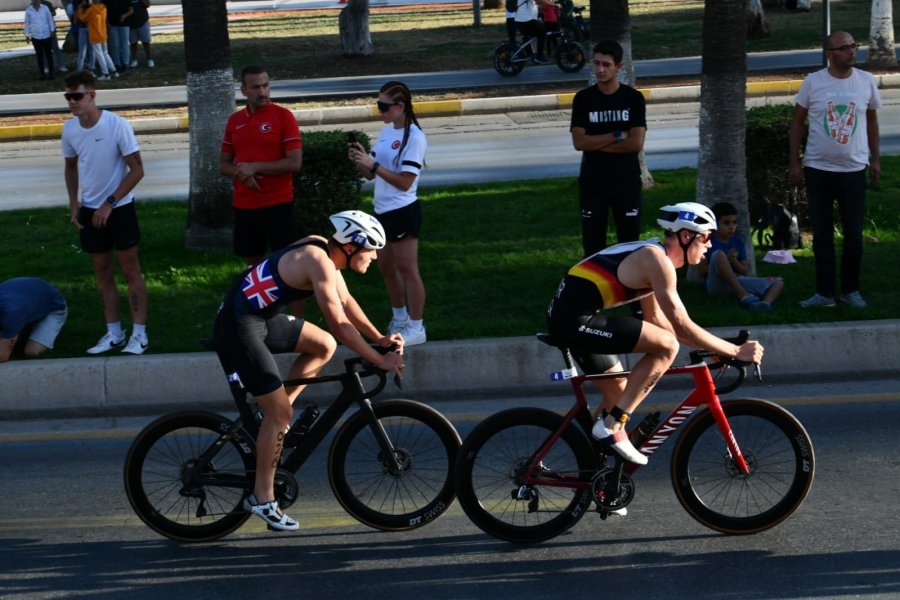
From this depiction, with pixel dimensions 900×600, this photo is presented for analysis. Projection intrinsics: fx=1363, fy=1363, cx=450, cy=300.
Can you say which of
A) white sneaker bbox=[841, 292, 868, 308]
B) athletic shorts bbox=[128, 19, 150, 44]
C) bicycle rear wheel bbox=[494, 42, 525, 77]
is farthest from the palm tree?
athletic shorts bbox=[128, 19, 150, 44]

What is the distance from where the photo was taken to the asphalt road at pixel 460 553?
6.23m

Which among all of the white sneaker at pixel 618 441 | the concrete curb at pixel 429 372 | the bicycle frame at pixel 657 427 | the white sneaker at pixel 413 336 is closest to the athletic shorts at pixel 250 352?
the bicycle frame at pixel 657 427

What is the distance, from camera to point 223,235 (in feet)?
41.1

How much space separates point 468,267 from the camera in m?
11.8

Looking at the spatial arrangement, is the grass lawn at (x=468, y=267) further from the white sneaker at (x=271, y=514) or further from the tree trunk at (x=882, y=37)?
the tree trunk at (x=882, y=37)

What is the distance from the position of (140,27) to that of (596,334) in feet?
82.4

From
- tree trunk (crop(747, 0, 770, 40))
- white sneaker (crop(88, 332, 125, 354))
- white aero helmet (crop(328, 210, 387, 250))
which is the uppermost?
tree trunk (crop(747, 0, 770, 40))

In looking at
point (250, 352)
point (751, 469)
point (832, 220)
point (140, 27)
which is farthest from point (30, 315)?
point (140, 27)

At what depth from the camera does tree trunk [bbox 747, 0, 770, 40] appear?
2970cm

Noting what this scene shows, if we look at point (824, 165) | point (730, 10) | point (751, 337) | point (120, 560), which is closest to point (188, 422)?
point (120, 560)

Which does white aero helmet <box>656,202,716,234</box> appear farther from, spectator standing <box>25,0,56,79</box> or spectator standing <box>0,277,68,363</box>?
spectator standing <box>25,0,56,79</box>

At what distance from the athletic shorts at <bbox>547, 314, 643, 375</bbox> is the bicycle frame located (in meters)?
0.16

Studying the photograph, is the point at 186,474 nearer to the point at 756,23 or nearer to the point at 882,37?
the point at 882,37

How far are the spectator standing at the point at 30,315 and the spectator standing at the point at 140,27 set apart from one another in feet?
66.9
